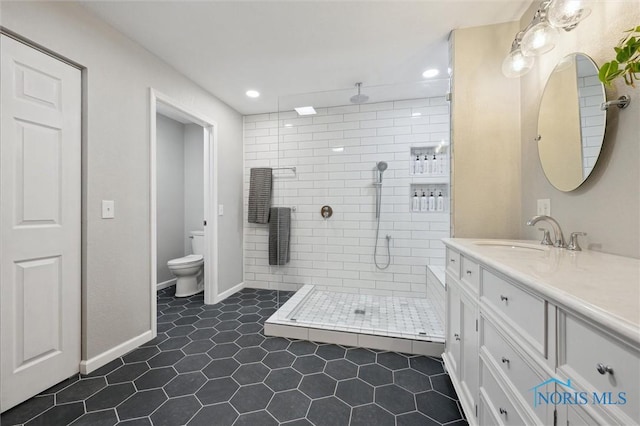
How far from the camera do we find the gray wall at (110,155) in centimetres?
162

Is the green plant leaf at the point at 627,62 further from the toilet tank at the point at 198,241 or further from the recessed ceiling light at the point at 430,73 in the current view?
the toilet tank at the point at 198,241

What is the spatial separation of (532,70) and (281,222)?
271 centimetres

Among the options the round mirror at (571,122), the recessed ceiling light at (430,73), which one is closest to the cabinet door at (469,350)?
the round mirror at (571,122)

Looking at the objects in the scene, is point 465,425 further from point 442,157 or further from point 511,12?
point 511,12

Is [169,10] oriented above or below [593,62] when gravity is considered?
above

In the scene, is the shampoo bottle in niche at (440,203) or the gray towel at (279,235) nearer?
the shampoo bottle in niche at (440,203)

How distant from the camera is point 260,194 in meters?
3.40

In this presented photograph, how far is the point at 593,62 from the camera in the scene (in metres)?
1.16

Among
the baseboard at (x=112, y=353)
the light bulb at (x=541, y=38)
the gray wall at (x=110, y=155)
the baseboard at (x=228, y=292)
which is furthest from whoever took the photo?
the baseboard at (x=228, y=292)

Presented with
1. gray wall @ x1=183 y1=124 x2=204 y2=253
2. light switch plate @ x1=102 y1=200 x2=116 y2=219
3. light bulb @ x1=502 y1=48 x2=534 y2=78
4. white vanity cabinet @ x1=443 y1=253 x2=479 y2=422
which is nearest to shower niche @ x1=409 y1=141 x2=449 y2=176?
light bulb @ x1=502 y1=48 x2=534 y2=78

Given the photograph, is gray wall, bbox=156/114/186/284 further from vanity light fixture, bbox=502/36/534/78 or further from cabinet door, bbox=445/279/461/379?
vanity light fixture, bbox=502/36/534/78

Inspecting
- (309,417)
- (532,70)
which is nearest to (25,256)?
(309,417)

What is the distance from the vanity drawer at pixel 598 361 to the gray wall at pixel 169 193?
4077 mm

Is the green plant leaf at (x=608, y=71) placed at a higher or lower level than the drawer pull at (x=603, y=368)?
higher
